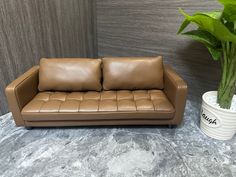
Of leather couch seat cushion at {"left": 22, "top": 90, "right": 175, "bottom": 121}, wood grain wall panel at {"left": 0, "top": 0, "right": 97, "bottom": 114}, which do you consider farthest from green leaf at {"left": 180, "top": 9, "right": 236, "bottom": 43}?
wood grain wall panel at {"left": 0, "top": 0, "right": 97, "bottom": 114}

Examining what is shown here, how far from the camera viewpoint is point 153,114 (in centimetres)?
174

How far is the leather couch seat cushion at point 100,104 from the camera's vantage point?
5.67ft

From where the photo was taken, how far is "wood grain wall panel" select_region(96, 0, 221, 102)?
219cm

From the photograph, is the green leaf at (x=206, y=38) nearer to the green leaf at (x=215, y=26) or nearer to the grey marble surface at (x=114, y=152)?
the green leaf at (x=215, y=26)

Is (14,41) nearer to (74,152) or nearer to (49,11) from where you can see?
(49,11)

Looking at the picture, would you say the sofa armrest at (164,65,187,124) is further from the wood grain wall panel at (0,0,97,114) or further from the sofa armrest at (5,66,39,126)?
the wood grain wall panel at (0,0,97,114)

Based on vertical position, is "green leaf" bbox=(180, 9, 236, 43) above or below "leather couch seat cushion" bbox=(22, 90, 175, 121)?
above

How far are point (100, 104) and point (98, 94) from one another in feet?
0.85

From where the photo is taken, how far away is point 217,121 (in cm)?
170

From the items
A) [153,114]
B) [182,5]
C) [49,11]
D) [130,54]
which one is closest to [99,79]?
[153,114]

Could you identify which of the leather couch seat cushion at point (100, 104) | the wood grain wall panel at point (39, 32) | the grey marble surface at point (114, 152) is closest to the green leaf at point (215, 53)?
the leather couch seat cushion at point (100, 104)

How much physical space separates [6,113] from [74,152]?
45.2 inches

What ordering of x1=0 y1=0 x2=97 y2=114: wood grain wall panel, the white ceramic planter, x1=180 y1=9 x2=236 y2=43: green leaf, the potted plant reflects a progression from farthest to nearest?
x1=0 y1=0 x2=97 y2=114: wood grain wall panel < the white ceramic planter < the potted plant < x1=180 y1=9 x2=236 y2=43: green leaf

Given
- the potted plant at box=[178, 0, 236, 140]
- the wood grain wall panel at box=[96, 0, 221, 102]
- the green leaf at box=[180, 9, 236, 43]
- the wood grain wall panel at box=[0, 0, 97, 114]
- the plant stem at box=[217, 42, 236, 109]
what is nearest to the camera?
the green leaf at box=[180, 9, 236, 43]
